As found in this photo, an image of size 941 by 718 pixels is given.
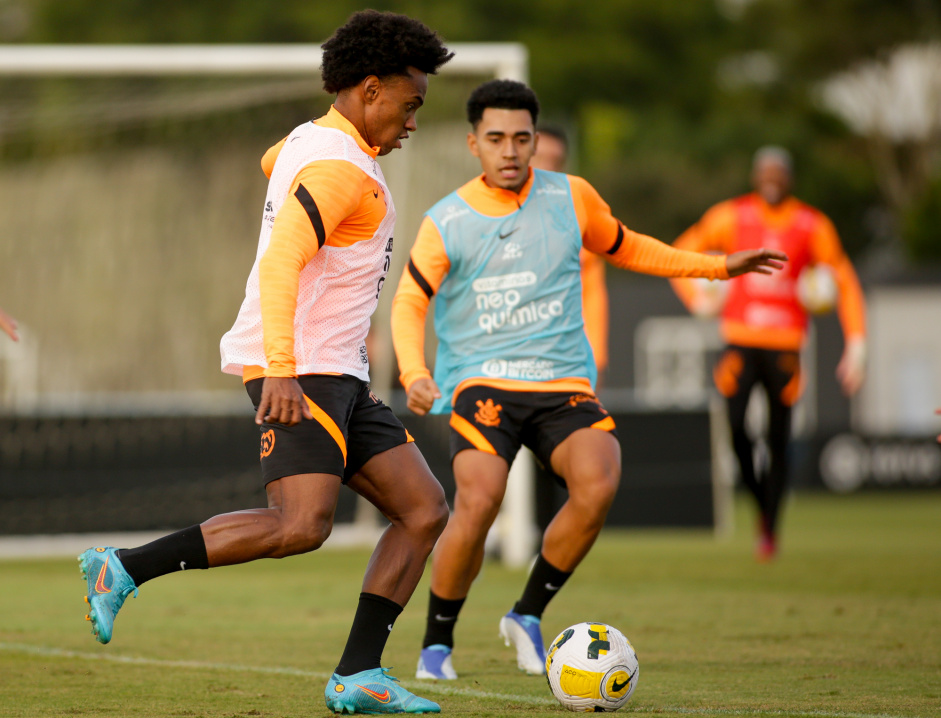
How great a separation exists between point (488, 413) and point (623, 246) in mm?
878

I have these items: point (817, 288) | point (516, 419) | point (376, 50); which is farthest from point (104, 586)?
point (817, 288)

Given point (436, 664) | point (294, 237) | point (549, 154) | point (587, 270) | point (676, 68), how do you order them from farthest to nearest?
point (676, 68), point (587, 270), point (549, 154), point (436, 664), point (294, 237)

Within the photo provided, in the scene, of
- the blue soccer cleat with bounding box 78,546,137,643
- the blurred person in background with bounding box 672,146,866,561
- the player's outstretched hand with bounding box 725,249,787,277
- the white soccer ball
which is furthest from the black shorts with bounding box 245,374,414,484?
the white soccer ball

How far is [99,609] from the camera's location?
13.7 feet

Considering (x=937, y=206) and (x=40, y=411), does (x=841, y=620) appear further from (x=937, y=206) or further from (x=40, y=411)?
(x=937, y=206)

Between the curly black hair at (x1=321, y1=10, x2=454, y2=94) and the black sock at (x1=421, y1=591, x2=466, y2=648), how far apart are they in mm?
1976

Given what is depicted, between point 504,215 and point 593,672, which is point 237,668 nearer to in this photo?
point 593,672

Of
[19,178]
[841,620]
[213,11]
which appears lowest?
[841,620]

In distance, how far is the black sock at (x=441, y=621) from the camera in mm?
5391

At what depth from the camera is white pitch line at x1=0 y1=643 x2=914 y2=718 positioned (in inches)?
173

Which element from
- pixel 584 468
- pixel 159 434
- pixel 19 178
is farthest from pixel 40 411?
pixel 584 468

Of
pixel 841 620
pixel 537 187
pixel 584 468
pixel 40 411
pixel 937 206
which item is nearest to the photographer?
pixel 584 468

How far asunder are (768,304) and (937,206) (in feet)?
Result: 104

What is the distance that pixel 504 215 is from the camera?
5.83 meters
